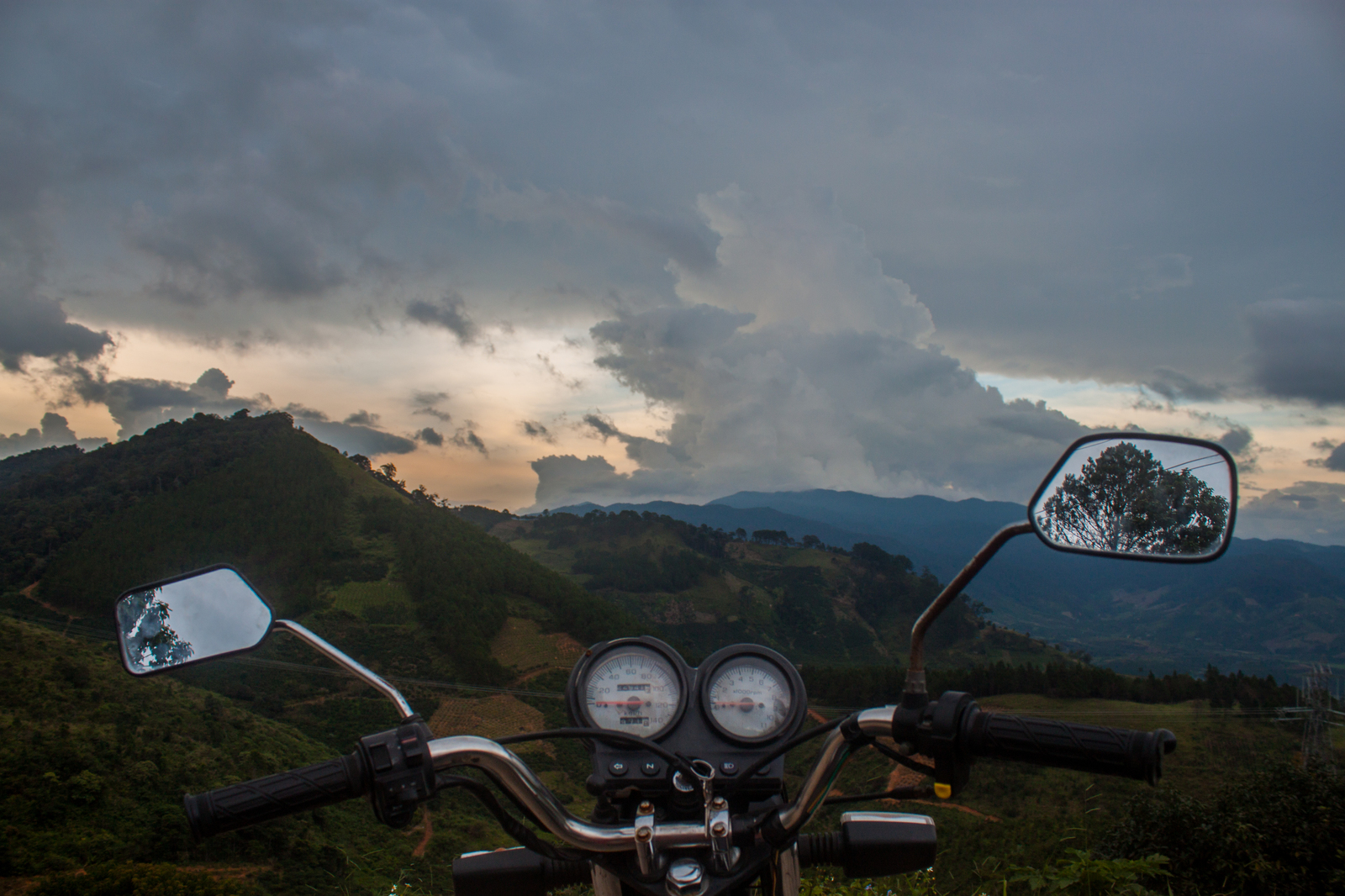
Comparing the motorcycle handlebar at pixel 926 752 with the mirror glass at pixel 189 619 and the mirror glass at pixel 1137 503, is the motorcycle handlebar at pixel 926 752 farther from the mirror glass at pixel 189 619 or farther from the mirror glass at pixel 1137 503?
the mirror glass at pixel 189 619

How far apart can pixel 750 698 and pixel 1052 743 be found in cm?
102

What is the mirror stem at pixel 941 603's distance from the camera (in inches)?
57.6

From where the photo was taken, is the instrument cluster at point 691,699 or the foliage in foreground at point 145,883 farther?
the foliage in foreground at point 145,883

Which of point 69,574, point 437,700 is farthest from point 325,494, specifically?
point 437,700

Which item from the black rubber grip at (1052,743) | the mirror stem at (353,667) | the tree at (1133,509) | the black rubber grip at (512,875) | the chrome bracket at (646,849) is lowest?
the black rubber grip at (512,875)

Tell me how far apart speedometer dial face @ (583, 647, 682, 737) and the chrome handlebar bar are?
1.70 ft

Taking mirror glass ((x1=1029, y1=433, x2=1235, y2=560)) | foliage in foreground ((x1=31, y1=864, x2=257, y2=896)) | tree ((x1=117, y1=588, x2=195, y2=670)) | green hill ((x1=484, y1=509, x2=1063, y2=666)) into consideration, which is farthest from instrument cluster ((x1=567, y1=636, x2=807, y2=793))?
green hill ((x1=484, y1=509, x2=1063, y2=666))

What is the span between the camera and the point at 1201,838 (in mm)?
13742

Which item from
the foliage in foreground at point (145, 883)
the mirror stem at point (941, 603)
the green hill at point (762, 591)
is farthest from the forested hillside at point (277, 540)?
the mirror stem at point (941, 603)

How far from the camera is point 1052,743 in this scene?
1.51m

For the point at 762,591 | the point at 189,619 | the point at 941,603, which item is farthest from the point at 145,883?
the point at 762,591

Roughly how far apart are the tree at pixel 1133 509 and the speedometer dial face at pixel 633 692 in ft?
4.17

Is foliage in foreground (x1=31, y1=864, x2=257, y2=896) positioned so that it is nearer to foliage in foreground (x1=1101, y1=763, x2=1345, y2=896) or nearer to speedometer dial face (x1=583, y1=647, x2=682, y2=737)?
speedometer dial face (x1=583, y1=647, x2=682, y2=737)

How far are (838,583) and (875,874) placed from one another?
13109cm
